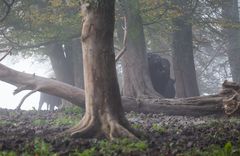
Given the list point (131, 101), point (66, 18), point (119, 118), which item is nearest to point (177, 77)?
point (131, 101)

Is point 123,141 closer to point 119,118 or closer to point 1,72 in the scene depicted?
point 119,118

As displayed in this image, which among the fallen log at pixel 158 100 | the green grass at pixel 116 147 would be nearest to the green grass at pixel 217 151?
the green grass at pixel 116 147

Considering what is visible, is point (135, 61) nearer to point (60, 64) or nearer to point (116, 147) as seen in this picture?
→ point (60, 64)

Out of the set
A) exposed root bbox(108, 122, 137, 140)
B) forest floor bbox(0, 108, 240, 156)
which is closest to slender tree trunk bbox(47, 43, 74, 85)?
forest floor bbox(0, 108, 240, 156)

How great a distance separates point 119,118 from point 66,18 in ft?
26.2

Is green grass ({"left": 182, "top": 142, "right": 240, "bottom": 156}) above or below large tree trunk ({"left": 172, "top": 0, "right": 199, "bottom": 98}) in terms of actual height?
below

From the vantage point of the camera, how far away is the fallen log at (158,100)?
1255cm

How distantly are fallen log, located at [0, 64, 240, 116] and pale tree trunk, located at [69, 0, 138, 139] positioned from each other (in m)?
5.04

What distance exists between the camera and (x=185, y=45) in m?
17.6

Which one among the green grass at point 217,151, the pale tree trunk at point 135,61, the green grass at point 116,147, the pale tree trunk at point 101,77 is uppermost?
the pale tree trunk at point 135,61

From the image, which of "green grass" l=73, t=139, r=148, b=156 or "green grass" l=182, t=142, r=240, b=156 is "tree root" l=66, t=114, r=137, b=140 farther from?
"green grass" l=182, t=142, r=240, b=156

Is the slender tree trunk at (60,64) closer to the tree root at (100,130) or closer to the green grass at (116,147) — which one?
the tree root at (100,130)

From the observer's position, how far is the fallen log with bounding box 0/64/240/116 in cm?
1255

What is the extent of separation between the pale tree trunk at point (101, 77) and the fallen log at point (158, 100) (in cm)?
504
